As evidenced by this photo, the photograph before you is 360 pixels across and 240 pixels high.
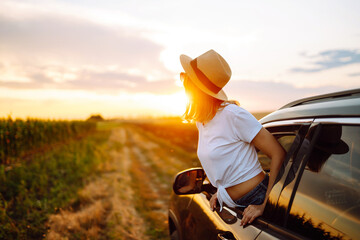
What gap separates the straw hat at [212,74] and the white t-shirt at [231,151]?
18cm

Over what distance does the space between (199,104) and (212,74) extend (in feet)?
0.75

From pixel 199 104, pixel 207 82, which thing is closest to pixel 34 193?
pixel 199 104

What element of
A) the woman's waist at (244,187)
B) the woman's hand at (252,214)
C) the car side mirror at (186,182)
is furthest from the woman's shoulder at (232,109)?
the car side mirror at (186,182)

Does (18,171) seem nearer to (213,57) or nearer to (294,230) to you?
(213,57)

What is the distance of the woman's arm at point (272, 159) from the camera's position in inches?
61.0

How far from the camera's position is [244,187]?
177cm

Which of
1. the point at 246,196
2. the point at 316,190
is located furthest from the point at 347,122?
the point at 246,196

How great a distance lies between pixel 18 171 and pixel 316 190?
840 cm

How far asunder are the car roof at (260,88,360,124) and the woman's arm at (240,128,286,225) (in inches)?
6.9

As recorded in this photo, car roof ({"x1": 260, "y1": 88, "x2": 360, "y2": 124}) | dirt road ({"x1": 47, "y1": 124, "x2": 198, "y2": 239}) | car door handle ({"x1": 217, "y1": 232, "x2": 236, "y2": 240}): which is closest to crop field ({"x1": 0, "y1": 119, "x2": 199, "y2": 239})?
dirt road ({"x1": 47, "y1": 124, "x2": 198, "y2": 239})

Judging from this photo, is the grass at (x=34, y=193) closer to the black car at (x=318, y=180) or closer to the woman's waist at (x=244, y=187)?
the woman's waist at (x=244, y=187)

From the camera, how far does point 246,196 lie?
1765 mm

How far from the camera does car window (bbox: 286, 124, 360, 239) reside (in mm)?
1148

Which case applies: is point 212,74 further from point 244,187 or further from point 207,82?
point 244,187
